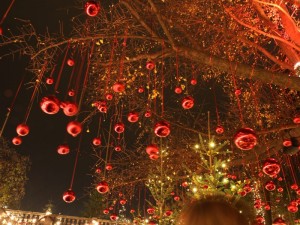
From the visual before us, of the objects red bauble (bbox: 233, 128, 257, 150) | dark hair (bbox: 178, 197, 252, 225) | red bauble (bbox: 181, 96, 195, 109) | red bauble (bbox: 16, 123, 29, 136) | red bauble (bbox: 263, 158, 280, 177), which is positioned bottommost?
dark hair (bbox: 178, 197, 252, 225)

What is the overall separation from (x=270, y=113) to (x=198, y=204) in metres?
7.67

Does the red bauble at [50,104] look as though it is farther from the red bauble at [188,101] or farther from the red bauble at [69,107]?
the red bauble at [188,101]

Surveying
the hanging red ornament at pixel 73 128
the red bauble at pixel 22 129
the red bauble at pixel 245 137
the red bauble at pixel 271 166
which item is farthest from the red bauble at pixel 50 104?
the red bauble at pixel 271 166

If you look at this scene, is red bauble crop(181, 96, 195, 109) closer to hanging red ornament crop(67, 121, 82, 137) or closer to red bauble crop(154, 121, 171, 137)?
red bauble crop(154, 121, 171, 137)

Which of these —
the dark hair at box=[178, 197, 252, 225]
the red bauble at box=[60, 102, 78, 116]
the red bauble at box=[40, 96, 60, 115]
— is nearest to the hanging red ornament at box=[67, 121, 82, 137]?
the red bauble at box=[60, 102, 78, 116]

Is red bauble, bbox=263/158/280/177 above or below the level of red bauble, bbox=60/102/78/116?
below

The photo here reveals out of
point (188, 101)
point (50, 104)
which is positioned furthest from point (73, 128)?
point (188, 101)

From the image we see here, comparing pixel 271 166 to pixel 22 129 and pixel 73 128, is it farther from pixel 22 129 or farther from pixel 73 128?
pixel 22 129

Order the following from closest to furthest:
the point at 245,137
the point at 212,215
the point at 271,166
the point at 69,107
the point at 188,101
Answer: the point at 212,215
the point at 245,137
the point at 69,107
the point at 271,166
the point at 188,101

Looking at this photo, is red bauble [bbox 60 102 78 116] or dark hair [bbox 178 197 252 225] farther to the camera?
red bauble [bbox 60 102 78 116]

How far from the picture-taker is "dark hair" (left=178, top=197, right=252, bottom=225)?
1.83m

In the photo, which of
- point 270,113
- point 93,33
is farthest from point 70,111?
point 270,113

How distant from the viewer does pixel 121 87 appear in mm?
4051

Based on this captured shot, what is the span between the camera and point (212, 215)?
6.14 feet
